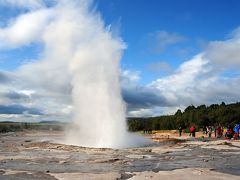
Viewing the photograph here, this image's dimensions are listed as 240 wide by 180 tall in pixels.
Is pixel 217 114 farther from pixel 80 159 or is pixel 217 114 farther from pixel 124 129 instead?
pixel 80 159

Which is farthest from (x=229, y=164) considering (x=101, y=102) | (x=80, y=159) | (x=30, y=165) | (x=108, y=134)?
(x=101, y=102)

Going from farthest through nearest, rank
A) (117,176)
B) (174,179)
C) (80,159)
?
(80,159) < (117,176) < (174,179)

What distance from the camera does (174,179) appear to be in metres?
11.4

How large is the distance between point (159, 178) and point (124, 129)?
19.5 metres

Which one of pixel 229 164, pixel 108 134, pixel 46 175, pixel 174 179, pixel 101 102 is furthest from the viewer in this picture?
pixel 101 102

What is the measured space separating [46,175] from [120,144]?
14.9 meters

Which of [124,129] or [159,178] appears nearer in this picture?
[159,178]

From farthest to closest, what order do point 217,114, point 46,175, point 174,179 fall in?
point 217,114
point 46,175
point 174,179

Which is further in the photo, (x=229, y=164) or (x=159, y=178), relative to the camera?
(x=229, y=164)

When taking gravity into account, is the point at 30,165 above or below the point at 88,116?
below

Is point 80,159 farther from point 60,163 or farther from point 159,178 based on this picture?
point 159,178

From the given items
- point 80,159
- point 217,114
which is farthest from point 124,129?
point 217,114

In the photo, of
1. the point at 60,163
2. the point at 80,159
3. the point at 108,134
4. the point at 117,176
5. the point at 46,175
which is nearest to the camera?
the point at 117,176

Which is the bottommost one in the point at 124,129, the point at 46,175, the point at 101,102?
the point at 46,175
